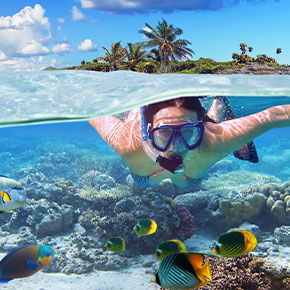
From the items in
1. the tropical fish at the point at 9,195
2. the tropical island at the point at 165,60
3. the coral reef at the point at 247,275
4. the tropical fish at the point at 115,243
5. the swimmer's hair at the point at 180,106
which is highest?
the tropical island at the point at 165,60

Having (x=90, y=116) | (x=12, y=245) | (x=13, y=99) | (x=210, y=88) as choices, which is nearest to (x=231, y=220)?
(x=210, y=88)

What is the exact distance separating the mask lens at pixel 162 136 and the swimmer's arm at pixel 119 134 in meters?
0.95

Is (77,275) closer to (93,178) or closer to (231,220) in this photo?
(231,220)

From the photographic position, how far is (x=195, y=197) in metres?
11.0

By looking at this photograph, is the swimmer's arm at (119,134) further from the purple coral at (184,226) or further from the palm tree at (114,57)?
the palm tree at (114,57)

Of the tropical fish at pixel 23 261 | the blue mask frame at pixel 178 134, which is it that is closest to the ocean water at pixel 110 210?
the blue mask frame at pixel 178 134

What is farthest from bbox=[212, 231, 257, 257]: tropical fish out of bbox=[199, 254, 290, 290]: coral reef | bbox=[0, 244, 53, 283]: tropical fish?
bbox=[0, 244, 53, 283]: tropical fish

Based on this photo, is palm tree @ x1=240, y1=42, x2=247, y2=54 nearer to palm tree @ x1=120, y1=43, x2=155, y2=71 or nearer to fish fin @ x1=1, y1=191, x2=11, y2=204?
palm tree @ x1=120, y1=43, x2=155, y2=71

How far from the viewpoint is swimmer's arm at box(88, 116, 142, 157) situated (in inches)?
283

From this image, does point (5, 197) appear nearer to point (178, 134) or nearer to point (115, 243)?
point (115, 243)

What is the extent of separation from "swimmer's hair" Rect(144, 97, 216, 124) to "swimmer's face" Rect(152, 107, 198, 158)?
0.17 m

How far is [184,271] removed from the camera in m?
3.45

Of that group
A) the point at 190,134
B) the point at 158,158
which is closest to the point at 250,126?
the point at 190,134

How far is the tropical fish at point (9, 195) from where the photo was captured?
4.57 metres
